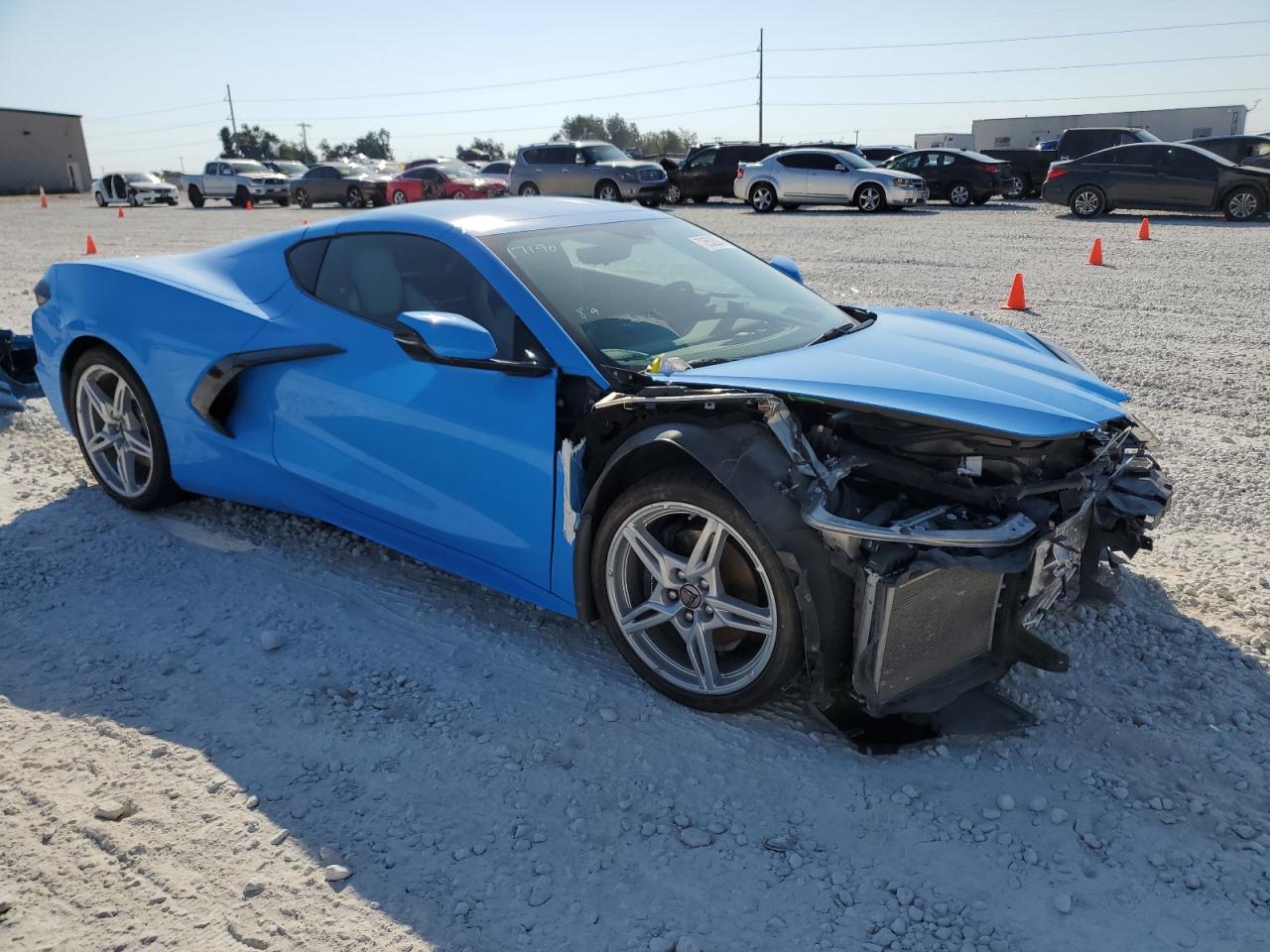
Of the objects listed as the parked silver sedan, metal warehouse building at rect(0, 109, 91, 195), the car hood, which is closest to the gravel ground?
the car hood

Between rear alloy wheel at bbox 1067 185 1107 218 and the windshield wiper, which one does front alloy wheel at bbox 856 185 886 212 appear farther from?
the windshield wiper

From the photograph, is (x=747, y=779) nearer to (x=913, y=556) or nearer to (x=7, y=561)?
(x=913, y=556)

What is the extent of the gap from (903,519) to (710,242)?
194 cm

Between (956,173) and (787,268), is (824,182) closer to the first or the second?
(956,173)

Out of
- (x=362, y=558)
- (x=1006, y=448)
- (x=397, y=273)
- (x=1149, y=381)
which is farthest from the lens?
(x=1149, y=381)

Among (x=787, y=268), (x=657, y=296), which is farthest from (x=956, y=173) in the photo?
(x=657, y=296)

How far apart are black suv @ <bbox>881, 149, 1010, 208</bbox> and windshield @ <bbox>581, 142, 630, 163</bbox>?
660cm

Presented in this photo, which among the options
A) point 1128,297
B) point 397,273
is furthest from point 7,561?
point 1128,297

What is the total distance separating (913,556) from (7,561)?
3.75 metres

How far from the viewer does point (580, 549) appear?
3156 millimetres

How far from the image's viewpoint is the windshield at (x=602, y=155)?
24641 mm

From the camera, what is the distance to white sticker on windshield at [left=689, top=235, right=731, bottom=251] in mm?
4238

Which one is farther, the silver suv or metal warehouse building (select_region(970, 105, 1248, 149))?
metal warehouse building (select_region(970, 105, 1248, 149))

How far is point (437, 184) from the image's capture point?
27188mm
